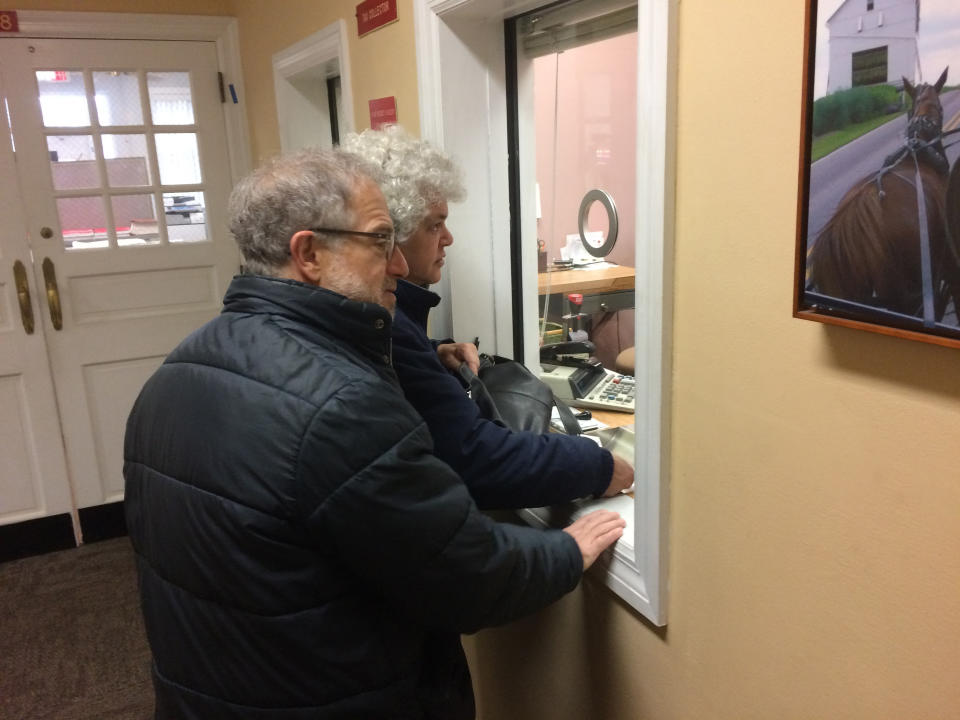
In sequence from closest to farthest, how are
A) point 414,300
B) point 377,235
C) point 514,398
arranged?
1. point 377,235
2. point 414,300
3. point 514,398

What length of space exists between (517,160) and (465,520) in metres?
1.09

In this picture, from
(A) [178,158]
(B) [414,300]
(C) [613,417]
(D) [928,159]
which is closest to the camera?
Answer: (D) [928,159]

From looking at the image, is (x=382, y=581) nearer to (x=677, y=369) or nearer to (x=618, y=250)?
(x=677, y=369)

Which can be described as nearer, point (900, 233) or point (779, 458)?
point (900, 233)

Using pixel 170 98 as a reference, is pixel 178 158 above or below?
below

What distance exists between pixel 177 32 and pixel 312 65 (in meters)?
1.02

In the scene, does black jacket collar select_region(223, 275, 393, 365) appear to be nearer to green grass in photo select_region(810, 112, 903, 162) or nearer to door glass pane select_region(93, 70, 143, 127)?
green grass in photo select_region(810, 112, 903, 162)

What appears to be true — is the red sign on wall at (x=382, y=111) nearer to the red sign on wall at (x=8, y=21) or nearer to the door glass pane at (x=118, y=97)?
the door glass pane at (x=118, y=97)

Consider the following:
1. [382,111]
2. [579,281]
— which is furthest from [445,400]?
[382,111]

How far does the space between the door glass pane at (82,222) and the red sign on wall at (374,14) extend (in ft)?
5.30

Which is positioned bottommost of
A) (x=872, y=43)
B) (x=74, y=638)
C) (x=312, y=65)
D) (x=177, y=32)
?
(x=74, y=638)

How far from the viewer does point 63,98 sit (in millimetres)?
2840

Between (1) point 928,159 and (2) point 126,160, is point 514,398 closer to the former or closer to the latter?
(1) point 928,159

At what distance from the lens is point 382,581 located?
917 millimetres
